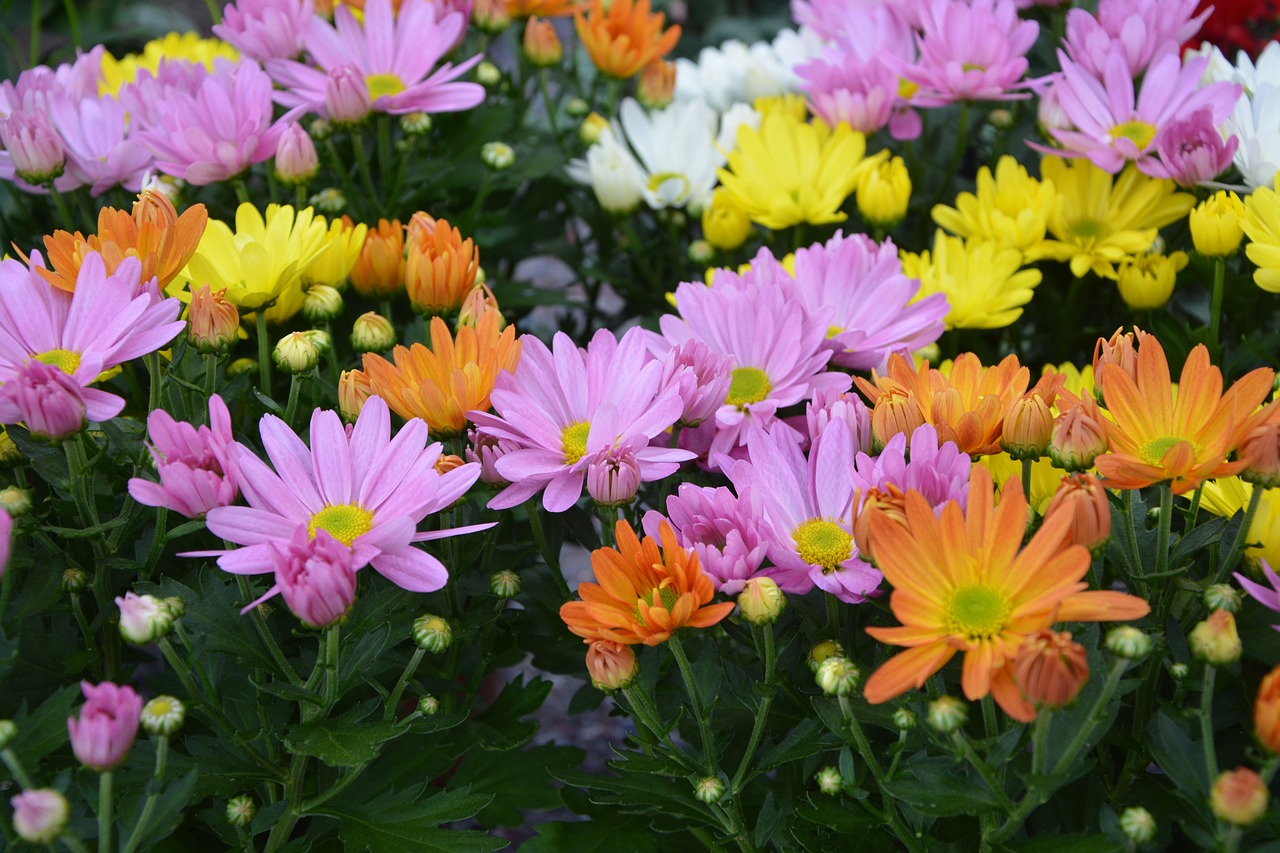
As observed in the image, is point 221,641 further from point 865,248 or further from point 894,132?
point 894,132

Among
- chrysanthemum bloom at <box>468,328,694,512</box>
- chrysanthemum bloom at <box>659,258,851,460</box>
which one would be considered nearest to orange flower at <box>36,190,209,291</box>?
chrysanthemum bloom at <box>468,328,694,512</box>

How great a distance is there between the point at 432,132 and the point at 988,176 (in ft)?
2.96

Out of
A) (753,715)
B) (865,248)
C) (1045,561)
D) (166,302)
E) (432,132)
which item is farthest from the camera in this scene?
(432,132)

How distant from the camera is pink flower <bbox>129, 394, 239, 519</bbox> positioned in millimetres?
868

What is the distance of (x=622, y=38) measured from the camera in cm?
179

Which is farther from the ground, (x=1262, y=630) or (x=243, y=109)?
(x=243, y=109)

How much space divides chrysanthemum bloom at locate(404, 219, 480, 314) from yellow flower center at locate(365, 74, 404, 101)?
42 centimetres

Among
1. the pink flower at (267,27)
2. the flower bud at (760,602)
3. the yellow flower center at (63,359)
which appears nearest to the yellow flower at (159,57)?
the pink flower at (267,27)

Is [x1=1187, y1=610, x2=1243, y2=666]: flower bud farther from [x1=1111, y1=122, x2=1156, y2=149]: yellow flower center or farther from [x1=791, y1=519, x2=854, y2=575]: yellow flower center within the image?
[x1=1111, y1=122, x2=1156, y2=149]: yellow flower center

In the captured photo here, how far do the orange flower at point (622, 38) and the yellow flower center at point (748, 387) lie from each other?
82 centimetres

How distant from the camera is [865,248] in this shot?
4.36 ft

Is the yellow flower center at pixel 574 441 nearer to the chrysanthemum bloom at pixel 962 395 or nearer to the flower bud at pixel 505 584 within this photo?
the flower bud at pixel 505 584

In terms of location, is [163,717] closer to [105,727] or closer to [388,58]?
[105,727]

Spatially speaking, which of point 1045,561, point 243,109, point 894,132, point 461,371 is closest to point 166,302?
point 461,371
